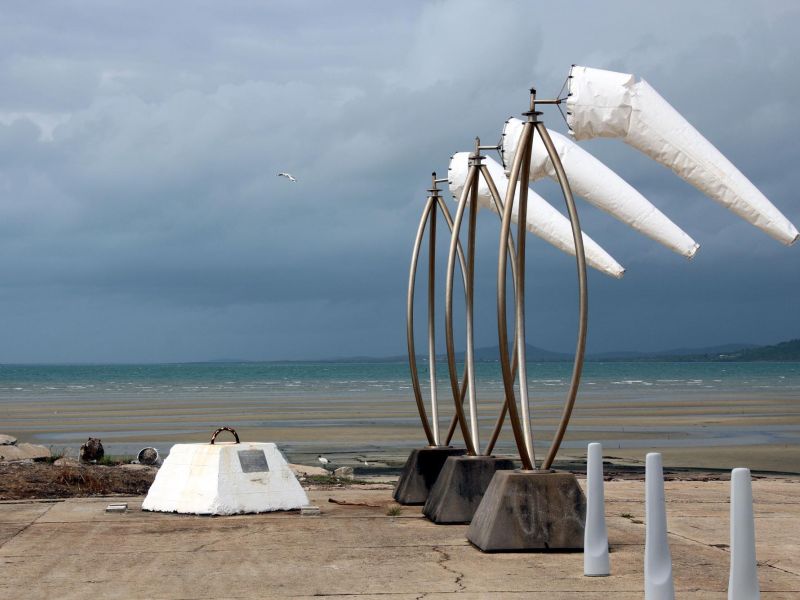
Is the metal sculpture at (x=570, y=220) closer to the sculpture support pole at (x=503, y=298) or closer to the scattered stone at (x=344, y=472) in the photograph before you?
the sculpture support pole at (x=503, y=298)

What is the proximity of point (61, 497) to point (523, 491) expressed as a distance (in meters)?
8.14

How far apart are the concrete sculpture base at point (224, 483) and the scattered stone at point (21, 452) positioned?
30.1 feet

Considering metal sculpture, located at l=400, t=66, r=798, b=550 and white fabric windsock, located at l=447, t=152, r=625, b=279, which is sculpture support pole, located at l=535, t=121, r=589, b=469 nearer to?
metal sculpture, located at l=400, t=66, r=798, b=550

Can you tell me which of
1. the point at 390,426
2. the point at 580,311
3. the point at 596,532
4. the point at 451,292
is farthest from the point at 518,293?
the point at 390,426

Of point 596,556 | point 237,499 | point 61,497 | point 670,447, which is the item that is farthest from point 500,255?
point 670,447

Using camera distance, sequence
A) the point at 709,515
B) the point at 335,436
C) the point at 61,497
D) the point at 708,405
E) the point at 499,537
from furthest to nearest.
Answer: the point at 708,405 → the point at 335,436 → the point at 61,497 → the point at 709,515 → the point at 499,537

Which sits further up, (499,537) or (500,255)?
(500,255)

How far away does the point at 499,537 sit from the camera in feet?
35.2

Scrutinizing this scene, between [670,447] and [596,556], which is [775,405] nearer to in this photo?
[670,447]

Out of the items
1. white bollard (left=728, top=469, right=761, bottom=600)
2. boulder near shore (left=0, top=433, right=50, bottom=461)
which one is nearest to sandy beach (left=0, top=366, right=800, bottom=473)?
boulder near shore (left=0, top=433, right=50, bottom=461)

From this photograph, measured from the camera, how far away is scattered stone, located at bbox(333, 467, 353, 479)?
2094 cm

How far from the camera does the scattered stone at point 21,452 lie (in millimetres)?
22234

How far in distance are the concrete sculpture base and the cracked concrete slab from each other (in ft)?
0.69

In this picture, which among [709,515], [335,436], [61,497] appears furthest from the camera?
[335,436]
